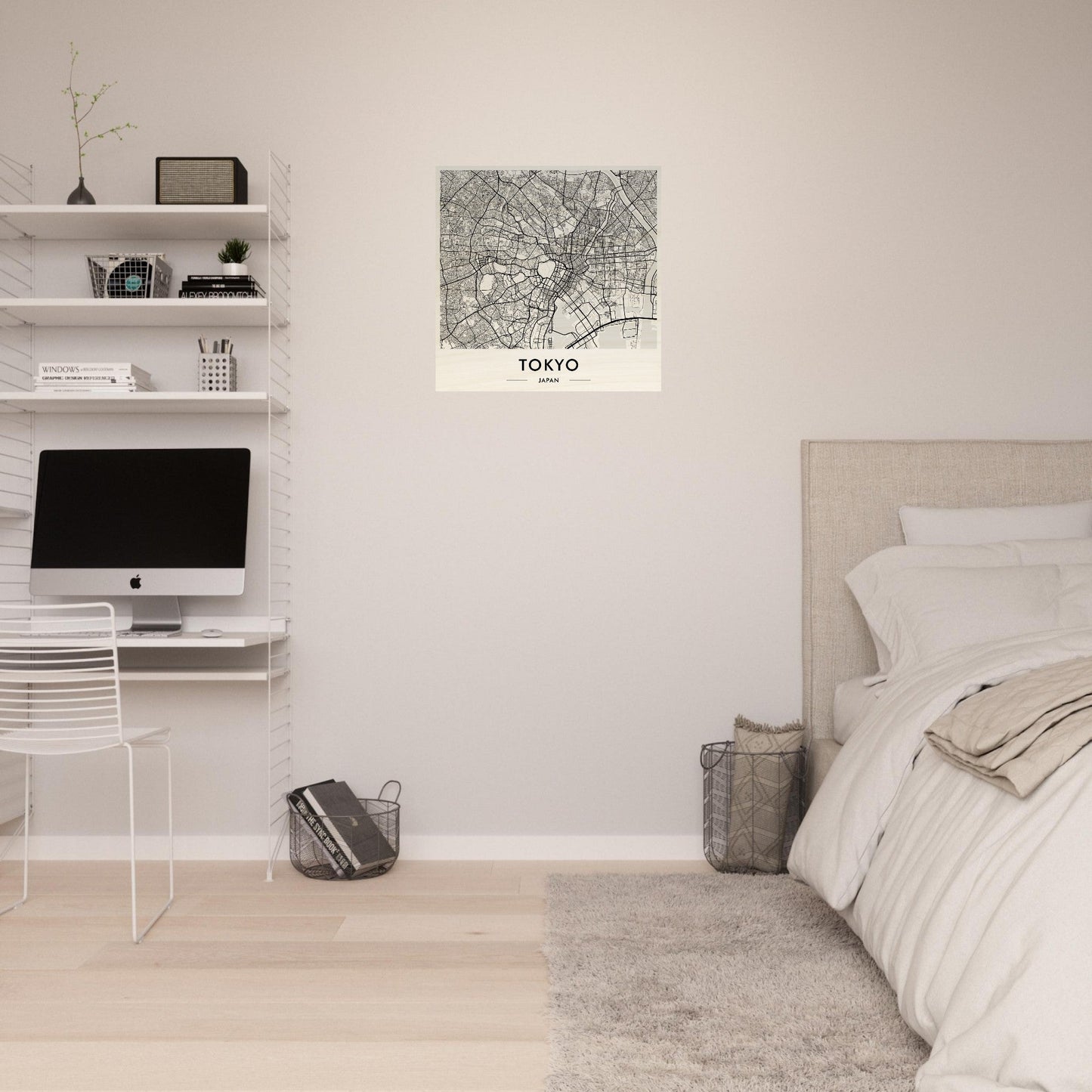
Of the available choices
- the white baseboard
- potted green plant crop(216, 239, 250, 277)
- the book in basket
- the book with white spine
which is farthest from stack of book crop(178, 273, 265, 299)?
the white baseboard

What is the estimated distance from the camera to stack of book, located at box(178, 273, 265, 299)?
307 cm

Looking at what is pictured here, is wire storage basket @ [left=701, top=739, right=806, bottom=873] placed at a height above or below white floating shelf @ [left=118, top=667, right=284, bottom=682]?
below

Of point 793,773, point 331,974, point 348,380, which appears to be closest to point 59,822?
point 331,974

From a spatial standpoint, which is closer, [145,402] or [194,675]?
[194,675]

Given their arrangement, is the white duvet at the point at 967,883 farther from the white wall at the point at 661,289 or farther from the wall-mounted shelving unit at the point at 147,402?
the wall-mounted shelving unit at the point at 147,402

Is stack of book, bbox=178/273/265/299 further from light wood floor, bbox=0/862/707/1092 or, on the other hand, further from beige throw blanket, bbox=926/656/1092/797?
beige throw blanket, bbox=926/656/1092/797

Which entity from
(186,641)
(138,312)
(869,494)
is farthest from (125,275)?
(869,494)

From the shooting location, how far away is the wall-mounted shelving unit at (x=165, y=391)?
312 cm

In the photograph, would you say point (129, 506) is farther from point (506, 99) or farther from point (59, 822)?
point (506, 99)

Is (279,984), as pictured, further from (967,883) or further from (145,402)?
(145,402)

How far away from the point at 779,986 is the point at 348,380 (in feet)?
7.18

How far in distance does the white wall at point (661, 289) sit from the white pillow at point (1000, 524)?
338 millimetres

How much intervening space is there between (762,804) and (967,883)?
1.32 m

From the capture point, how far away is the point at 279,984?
2191mm
